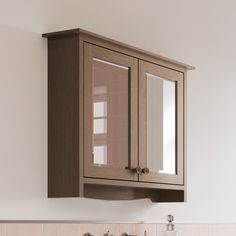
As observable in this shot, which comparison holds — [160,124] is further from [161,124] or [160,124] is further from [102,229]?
Result: [102,229]

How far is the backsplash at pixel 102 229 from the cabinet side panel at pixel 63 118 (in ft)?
0.48

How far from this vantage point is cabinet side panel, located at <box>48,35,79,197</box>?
2.55 meters

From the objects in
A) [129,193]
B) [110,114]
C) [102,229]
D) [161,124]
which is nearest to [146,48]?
[161,124]

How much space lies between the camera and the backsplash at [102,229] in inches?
95.2

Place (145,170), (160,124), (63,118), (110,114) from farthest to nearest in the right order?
(160,124)
(145,170)
(110,114)
(63,118)

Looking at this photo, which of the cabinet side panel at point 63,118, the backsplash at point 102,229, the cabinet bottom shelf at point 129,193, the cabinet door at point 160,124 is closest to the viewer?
the backsplash at point 102,229

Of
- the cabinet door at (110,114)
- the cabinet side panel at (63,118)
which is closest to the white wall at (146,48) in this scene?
the cabinet side panel at (63,118)

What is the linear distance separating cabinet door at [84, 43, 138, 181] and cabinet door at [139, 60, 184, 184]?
2.5 inches

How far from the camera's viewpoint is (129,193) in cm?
303

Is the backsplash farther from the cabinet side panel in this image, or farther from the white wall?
the cabinet side panel

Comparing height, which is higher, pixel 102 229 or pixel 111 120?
pixel 111 120

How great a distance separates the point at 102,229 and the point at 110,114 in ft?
1.66

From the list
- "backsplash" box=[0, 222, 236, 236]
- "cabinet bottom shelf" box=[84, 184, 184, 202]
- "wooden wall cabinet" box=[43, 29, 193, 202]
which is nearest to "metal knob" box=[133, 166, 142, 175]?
"wooden wall cabinet" box=[43, 29, 193, 202]

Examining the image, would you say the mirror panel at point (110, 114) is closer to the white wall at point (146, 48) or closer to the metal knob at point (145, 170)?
the metal knob at point (145, 170)
